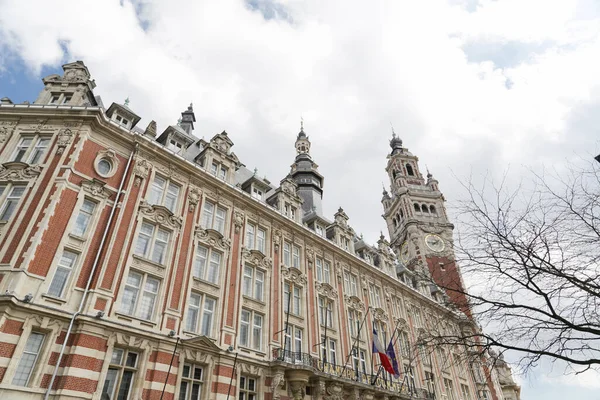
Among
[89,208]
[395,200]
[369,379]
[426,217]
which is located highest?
[395,200]

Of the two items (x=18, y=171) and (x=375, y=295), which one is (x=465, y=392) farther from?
(x=18, y=171)

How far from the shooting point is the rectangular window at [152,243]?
20062 mm

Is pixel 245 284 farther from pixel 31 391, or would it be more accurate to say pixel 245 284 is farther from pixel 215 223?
Result: pixel 31 391

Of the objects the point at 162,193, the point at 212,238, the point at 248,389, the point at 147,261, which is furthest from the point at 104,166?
the point at 248,389

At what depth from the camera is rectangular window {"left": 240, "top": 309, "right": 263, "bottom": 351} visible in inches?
855

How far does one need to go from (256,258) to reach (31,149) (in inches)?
569

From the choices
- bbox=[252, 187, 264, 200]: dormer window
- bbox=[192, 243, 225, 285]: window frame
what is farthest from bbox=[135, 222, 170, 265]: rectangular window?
bbox=[252, 187, 264, 200]: dormer window

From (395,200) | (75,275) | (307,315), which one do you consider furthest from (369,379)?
(395,200)

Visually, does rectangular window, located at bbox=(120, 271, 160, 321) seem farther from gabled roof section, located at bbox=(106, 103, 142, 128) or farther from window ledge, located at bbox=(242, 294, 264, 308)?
gabled roof section, located at bbox=(106, 103, 142, 128)

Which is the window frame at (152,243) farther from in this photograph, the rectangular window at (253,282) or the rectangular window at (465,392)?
the rectangular window at (465,392)

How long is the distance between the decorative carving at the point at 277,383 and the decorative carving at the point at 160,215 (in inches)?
414

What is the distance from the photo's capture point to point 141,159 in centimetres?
2256

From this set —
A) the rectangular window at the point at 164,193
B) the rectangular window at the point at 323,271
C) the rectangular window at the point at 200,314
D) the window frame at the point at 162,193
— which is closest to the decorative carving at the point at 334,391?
the rectangular window at the point at 323,271

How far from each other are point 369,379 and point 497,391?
90.2 feet
